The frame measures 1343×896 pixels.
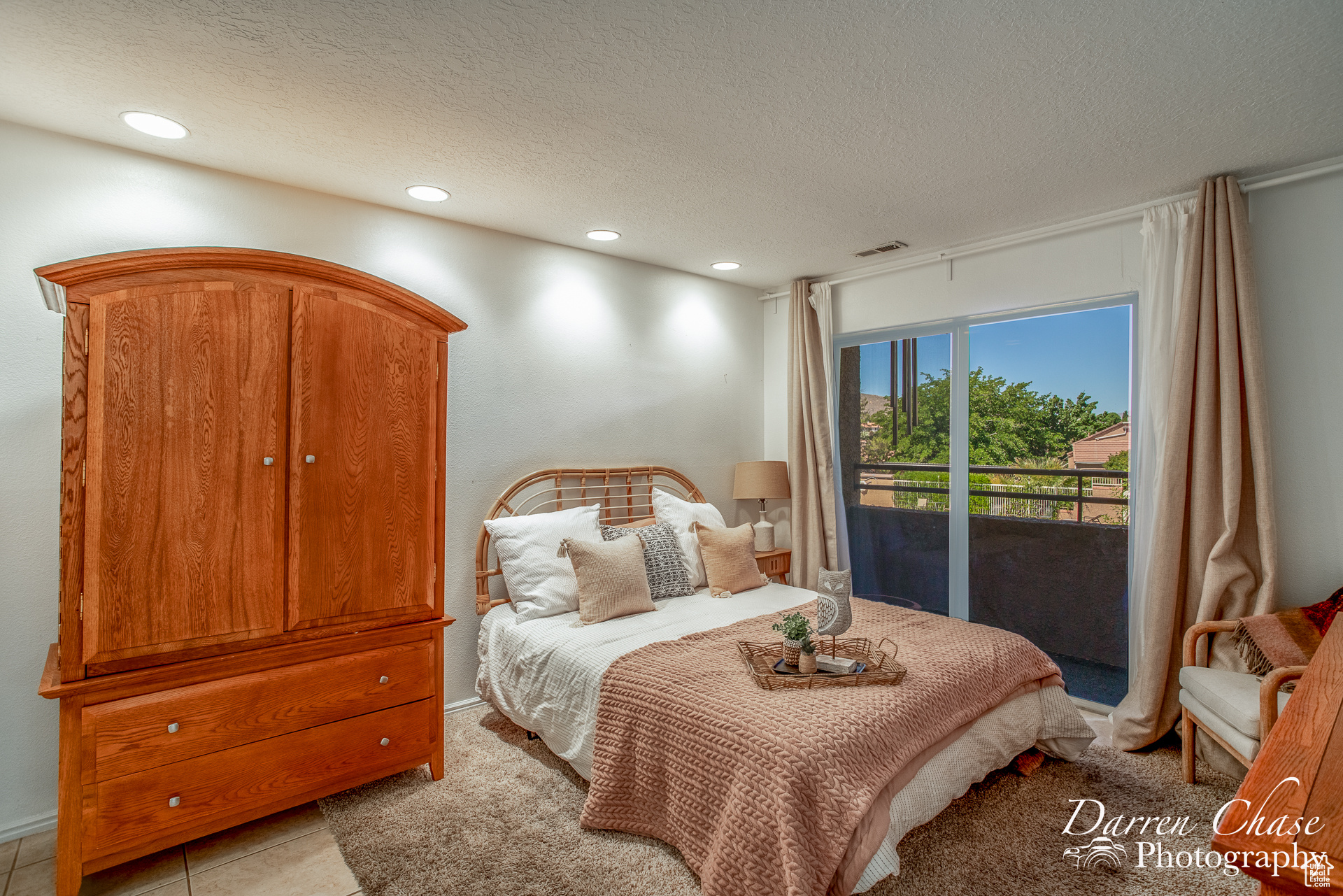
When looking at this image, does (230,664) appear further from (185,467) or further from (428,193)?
(428,193)

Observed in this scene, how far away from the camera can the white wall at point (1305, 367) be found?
8.69 ft

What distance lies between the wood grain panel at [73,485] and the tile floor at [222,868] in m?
0.70

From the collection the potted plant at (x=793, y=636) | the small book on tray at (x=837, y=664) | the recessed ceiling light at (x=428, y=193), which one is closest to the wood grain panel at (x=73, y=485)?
the recessed ceiling light at (x=428, y=193)

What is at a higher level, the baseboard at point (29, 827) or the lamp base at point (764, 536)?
the lamp base at point (764, 536)

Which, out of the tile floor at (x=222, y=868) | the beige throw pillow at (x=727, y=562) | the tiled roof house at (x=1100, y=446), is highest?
the tiled roof house at (x=1100, y=446)

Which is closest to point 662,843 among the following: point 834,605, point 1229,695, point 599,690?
point 599,690

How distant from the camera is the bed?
2.15m

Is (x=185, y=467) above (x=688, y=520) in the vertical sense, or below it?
above

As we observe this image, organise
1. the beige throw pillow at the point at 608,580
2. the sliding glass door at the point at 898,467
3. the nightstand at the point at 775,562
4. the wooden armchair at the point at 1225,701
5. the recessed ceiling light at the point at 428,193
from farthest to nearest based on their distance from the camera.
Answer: the nightstand at the point at 775,562 < the sliding glass door at the point at 898,467 < the beige throw pillow at the point at 608,580 < the recessed ceiling light at the point at 428,193 < the wooden armchair at the point at 1225,701

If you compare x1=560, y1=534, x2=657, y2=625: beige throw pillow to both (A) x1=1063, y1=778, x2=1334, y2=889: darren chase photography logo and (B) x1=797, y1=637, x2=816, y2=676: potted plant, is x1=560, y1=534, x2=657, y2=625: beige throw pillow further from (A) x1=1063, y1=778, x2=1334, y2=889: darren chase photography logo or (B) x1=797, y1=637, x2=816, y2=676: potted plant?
(A) x1=1063, y1=778, x2=1334, y2=889: darren chase photography logo

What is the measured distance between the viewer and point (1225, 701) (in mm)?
2330

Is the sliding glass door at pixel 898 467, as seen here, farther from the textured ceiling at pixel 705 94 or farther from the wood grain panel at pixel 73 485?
the wood grain panel at pixel 73 485

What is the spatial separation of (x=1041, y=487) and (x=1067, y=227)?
1326 mm

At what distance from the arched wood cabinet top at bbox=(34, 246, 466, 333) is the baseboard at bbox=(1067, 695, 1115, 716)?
3508 millimetres
